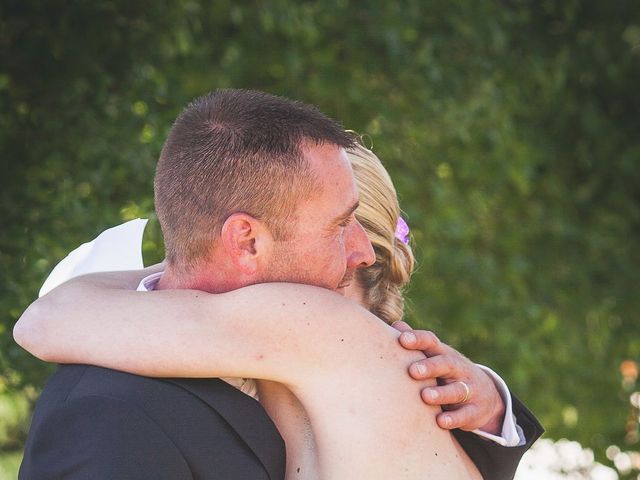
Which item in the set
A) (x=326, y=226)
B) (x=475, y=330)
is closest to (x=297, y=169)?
(x=326, y=226)

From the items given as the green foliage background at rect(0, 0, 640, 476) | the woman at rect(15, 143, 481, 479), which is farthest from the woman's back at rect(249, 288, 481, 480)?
the green foliage background at rect(0, 0, 640, 476)

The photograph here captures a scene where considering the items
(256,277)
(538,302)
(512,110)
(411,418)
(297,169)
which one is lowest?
(538,302)

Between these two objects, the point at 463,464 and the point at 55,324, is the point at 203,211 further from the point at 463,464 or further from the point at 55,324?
the point at 463,464

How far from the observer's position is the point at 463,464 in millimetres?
2270

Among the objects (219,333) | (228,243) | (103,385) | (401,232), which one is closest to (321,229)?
(228,243)

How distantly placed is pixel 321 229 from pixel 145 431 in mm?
560

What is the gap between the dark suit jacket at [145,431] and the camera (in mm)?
1892

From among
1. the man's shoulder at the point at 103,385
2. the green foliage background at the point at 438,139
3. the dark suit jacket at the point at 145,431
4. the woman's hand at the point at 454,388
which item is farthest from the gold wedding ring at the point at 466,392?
the green foliage background at the point at 438,139

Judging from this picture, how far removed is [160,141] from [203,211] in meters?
1.79

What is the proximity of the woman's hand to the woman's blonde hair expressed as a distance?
1.00 ft

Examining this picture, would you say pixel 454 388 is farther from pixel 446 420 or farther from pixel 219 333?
pixel 219 333

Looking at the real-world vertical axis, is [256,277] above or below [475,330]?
above

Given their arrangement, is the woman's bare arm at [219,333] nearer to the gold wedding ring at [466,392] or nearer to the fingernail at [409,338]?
the fingernail at [409,338]

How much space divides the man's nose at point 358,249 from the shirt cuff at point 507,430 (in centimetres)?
43
